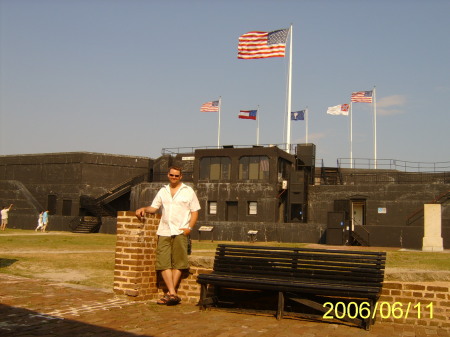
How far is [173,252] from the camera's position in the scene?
7359 mm

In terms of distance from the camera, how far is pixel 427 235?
2447cm

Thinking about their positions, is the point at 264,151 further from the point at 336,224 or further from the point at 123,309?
the point at 123,309

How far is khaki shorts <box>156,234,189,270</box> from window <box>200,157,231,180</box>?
28.8 m

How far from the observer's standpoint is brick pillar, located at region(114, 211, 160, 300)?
291 inches

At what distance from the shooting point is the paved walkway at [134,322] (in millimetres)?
5556

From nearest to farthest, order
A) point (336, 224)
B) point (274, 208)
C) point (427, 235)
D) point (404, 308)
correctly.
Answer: point (404, 308) < point (427, 235) < point (336, 224) < point (274, 208)

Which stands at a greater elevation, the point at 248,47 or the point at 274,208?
the point at 248,47

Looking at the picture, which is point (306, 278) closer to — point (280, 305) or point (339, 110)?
point (280, 305)

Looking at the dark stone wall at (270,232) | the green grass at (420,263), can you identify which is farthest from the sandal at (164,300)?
the dark stone wall at (270,232)

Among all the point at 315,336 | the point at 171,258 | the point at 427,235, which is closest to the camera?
the point at 315,336

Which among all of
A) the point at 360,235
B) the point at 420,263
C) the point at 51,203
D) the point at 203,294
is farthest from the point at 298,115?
the point at 203,294

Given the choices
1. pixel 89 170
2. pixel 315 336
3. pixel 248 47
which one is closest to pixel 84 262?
pixel 315 336

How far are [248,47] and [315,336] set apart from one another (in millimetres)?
25555

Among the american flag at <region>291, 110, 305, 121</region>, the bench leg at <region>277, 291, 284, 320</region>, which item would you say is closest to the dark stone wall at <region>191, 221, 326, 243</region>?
the american flag at <region>291, 110, 305, 121</region>
